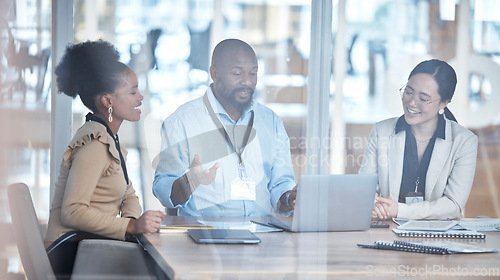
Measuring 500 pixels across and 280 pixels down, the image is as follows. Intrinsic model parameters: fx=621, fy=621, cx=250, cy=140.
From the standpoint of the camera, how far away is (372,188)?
2.07 metres

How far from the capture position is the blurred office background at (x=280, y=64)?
6.71 ft

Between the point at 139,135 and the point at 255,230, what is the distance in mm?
580

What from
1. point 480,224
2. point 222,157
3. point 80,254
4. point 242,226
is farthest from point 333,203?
point 80,254

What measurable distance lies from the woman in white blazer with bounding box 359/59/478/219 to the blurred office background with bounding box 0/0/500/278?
0.17 ft

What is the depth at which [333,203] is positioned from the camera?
2.07 metres

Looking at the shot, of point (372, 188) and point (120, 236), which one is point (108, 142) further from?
point (372, 188)

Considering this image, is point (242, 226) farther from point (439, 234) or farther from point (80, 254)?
point (439, 234)

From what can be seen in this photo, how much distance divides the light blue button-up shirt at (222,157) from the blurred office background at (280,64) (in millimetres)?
51

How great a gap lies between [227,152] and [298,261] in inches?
35.4

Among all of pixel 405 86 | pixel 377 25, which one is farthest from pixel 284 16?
pixel 405 86

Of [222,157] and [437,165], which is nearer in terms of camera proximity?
[222,157]

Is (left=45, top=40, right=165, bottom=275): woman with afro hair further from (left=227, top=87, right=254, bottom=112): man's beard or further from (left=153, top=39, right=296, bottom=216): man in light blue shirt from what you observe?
(left=227, top=87, right=254, bottom=112): man's beard

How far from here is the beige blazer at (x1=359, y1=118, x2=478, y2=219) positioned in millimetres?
2691

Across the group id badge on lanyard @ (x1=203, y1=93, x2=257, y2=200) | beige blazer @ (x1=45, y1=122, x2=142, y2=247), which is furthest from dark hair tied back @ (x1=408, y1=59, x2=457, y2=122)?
beige blazer @ (x1=45, y1=122, x2=142, y2=247)
